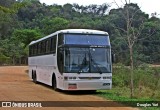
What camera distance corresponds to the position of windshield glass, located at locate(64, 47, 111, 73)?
1767cm

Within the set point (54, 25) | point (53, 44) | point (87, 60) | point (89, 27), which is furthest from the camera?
point (54, 25)

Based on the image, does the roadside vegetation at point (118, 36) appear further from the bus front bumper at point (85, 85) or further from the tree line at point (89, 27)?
the bus front bumper at point (85, 85)

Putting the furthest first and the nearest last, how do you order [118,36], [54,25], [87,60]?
[54,25]
[118,36]
[87,60]

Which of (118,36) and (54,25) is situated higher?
(54,25)

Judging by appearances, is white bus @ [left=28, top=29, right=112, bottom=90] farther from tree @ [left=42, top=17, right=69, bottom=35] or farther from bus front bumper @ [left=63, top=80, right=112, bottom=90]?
tree @ [left=42, top=17, right=69, bottom=35]

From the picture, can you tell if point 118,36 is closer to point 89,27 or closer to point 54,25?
point 89,27

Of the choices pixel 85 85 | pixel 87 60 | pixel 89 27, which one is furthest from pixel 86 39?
pixel 89 27

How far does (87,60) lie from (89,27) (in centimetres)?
5043

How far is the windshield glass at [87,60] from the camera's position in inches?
696

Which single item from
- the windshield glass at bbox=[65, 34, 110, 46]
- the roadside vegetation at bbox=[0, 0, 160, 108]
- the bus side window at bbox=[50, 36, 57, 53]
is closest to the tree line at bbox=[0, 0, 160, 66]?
the roadside vegetation at bbox=[0, 0, 160, 108]

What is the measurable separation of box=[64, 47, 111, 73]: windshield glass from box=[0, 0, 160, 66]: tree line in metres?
1.47

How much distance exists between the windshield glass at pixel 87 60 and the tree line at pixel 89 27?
4.82 ft

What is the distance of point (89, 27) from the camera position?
67875 mm

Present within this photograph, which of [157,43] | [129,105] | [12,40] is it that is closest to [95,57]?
[129,105]
